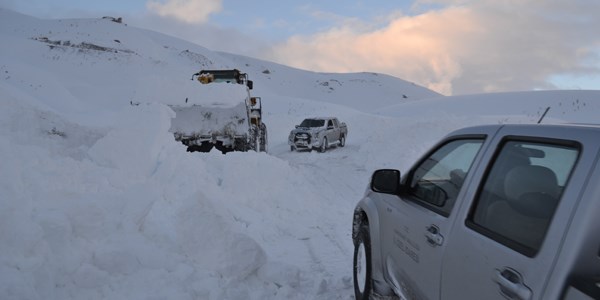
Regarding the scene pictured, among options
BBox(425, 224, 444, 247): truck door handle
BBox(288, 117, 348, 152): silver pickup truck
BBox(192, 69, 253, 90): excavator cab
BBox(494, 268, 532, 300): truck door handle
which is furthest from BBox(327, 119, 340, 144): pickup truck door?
BBox(494, 268, 532, 300): truck door handle

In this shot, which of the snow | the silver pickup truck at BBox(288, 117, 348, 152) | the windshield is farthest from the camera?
the windshield

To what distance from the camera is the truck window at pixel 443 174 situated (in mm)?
3090

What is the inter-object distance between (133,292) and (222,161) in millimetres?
5166

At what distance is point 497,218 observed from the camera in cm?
254

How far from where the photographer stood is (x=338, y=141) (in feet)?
82.0

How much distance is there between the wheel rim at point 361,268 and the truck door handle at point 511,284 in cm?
233

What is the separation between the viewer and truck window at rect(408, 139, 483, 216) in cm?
309

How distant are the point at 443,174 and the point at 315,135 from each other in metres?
18.0

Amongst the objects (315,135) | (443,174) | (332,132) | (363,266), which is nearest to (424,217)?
(443,174)

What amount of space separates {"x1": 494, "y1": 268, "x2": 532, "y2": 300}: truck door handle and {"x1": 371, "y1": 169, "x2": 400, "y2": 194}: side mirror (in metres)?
1.57

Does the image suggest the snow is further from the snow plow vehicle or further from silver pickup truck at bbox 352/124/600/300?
silver pickup truck at bbox 352/124/600/300

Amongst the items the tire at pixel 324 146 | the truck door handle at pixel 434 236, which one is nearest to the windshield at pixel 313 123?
the tire at pixel 324 146

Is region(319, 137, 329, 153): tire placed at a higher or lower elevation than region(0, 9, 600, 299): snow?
lower

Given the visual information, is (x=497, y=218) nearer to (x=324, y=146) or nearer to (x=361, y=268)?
(x=361, y=268)
